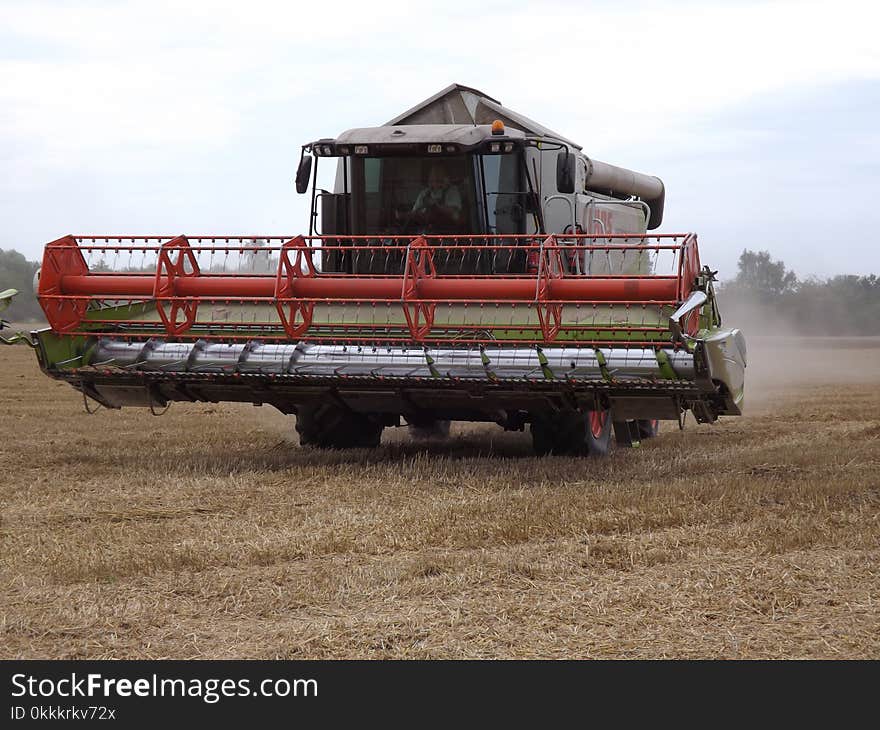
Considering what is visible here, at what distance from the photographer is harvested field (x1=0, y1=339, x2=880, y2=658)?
154 inches

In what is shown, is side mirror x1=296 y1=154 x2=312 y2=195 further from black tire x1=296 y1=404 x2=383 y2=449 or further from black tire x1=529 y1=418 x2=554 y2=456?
black tire x1=529 y1=418 x2=554 y2=456

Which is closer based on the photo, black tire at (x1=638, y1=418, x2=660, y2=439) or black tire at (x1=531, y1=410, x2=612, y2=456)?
black tire at (x1=531, y1=410, x2=612, y2=456)

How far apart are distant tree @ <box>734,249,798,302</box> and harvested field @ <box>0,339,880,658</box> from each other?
35495 mm

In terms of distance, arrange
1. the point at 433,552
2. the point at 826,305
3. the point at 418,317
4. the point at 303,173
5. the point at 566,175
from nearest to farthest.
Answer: the point at 433,552 < the point at 418,317 < the point at 566,175 < the point at 303,173 < the point at 826,305

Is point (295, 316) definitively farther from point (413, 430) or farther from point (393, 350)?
point (413, 430)

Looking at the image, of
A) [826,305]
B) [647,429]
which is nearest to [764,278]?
[826,305]

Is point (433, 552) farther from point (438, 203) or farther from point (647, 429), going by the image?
point (647, 429)

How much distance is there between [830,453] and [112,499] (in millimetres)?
4912

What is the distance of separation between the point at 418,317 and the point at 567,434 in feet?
4.67

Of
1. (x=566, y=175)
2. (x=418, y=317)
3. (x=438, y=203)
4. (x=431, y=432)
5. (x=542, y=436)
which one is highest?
(x=566, y=175)

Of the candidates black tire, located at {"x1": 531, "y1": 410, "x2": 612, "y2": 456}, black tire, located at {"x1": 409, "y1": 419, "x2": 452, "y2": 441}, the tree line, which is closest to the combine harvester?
black tire, located at {"x1": 531, "y1": 410, "x2": 612, "y2": 456}

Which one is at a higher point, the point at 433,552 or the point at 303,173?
the point at 303,173

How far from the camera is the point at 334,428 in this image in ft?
28.4

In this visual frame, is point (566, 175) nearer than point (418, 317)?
No
